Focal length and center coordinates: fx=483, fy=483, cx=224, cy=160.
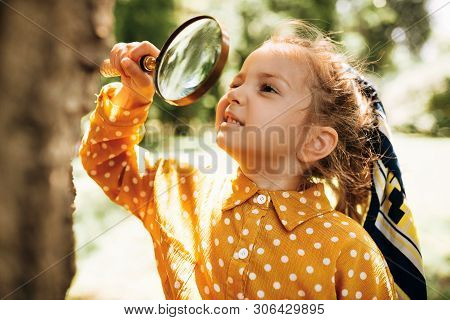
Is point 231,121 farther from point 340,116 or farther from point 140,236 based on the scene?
point 140,236

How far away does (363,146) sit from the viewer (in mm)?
1428

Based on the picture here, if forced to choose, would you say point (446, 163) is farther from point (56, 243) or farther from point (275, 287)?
point (56, 243)

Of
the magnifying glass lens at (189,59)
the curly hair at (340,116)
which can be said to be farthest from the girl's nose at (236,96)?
the curly hair at (340,116)

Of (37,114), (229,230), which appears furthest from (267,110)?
(37,114)

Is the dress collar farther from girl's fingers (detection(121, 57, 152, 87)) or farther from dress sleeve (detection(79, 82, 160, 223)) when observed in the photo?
girl's fingers (detection(121, 57, 152, 87))

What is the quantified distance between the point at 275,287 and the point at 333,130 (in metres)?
0.46

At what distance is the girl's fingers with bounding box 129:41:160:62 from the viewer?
1233 millimetres

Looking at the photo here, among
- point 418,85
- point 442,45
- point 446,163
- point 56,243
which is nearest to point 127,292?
point 56,243

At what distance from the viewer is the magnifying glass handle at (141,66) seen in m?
1.23

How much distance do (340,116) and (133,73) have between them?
1.97 feet

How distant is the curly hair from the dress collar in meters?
0.11

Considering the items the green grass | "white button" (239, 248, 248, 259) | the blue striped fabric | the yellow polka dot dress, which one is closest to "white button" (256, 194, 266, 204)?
the yellow polka dot dress

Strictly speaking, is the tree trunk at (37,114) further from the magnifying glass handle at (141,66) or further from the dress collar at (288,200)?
the dress collar at (288,200)

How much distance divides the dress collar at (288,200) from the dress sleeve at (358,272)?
13 cm
